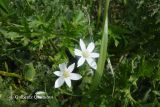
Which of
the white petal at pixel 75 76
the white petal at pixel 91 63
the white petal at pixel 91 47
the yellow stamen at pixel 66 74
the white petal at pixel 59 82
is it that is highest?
the white petal at pixel 91 47

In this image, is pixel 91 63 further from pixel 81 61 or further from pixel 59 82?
pixel 59 82

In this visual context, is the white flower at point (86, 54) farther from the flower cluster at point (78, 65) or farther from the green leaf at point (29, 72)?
the green leaf at point (29, 72)

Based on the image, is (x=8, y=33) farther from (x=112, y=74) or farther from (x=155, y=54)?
(x=155, y=54)

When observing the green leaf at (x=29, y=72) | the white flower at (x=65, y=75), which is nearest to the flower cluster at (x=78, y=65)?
the white flower at (x=65, y=75)

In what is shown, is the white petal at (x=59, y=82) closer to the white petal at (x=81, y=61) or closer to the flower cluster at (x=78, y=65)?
the flower cluster at (x=78, y=65)

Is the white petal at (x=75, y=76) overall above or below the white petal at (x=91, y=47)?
below

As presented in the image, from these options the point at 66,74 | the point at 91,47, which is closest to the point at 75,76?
the point at 66,74
